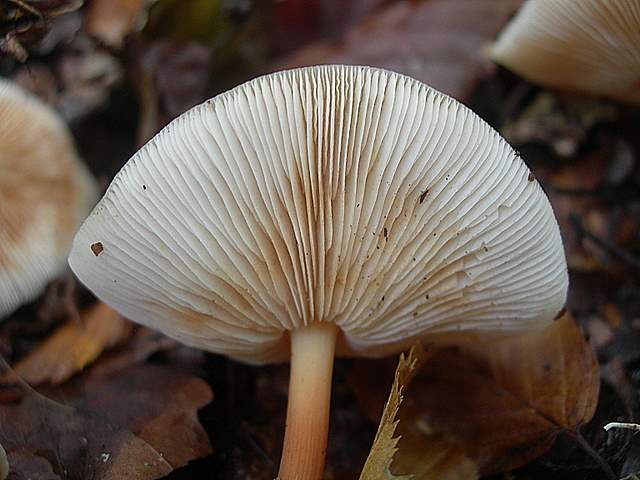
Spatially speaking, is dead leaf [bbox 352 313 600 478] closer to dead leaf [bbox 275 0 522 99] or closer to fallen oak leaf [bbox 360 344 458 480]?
fallen oak leaf [bbox 360 344 458 480]

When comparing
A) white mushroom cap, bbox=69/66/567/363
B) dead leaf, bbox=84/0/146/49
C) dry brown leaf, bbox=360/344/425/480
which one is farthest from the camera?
dead leaf, bbox=84/0/146/49

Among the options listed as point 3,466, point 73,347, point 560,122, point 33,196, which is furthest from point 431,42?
point 3,466

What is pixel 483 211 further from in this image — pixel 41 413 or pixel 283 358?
pixel 41 413

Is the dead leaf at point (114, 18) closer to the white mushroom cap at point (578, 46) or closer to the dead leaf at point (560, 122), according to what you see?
the white mushroom cap at point (578, 46)

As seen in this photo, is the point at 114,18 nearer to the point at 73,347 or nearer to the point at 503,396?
the point at 73,347

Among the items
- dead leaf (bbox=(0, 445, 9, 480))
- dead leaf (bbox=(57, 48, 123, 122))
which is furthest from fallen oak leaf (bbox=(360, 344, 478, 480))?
dead leaf (bbox=(57, 48, 123, 122))

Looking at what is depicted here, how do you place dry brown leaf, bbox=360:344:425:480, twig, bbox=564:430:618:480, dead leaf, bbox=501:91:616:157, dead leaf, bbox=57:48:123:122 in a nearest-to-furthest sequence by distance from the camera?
1. dry brown leaf, bbox=360:344:425:480
2. twig, bbox=564:430:618:480
3. dead leaf, bbox=501:91:616:157
4. dead leaf, bbox=57:48:123:122

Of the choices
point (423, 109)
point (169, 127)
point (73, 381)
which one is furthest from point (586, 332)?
point (73, 381)

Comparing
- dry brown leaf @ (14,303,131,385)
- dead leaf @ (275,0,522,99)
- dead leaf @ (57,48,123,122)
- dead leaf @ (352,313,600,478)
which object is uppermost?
dead leaf @ (275,0,522,99)
